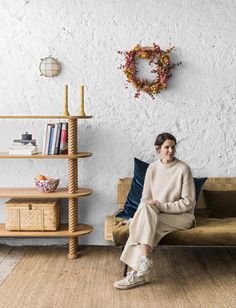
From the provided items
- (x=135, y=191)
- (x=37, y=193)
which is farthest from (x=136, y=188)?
(x=37, y=193)

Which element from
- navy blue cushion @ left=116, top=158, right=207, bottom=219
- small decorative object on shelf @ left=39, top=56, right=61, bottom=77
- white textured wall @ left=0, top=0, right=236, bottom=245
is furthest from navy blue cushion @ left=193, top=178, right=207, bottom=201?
small decorative object on shelf @ left=39, top=56, right=61, bottom=77

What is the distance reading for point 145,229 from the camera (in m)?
4.24

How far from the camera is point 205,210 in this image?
5.18m

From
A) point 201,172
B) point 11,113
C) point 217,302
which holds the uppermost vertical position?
point 11,113

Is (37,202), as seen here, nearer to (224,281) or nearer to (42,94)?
(42,94)

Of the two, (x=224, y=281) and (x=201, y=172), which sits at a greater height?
(x=201, y=172)

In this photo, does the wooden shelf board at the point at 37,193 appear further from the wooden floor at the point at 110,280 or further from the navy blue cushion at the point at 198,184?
the navy blue cushion at the point at 198,184

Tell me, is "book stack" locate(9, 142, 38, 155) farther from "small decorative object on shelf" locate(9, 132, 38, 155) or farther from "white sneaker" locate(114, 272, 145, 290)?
"white sneaker" locate(114, 272, 145, 290)

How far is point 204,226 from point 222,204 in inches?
21.8

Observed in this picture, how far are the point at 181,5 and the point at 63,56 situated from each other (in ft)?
3.94

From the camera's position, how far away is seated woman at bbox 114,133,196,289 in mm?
4211

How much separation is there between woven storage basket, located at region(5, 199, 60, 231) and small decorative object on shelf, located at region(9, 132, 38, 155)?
459 mm

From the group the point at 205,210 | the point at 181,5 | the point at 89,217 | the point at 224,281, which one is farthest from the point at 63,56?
the point at 224,281

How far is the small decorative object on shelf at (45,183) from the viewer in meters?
4.98
